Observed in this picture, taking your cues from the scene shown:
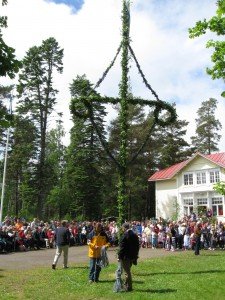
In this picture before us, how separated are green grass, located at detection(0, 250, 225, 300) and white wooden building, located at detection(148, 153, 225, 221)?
24.2 m

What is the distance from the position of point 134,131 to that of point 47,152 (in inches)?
604

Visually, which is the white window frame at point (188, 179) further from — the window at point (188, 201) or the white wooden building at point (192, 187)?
the window at point (188, 201)

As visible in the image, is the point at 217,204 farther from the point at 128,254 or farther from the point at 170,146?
the point at 128,254

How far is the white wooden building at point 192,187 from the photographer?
1590 inches

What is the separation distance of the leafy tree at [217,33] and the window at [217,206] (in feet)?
94.3

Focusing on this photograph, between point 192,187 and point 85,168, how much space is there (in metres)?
11.6

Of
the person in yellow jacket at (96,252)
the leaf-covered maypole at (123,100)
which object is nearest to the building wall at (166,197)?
the leaf-covered maypole at (123,100)

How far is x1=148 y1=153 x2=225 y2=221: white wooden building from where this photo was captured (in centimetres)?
4038

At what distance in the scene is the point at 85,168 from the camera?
151 ft

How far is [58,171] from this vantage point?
196 ft

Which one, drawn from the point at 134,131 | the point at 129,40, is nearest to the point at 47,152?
the point at 134,131

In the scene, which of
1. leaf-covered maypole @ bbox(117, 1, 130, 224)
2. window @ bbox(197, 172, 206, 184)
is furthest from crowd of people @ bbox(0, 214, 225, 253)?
window @ bbox(197, 172, 206, 184)

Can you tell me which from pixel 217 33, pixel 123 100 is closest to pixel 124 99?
pixel 123 100

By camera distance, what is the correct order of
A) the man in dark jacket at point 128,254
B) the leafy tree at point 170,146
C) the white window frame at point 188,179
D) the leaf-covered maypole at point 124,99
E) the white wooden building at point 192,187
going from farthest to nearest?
the leafy tree at point 170,146 < the white window frame at point 188,179 < the white wooden building at point 192,187 < the leaf-covered maypole at point 124,99 < the man in dark jacket at point 128,254
